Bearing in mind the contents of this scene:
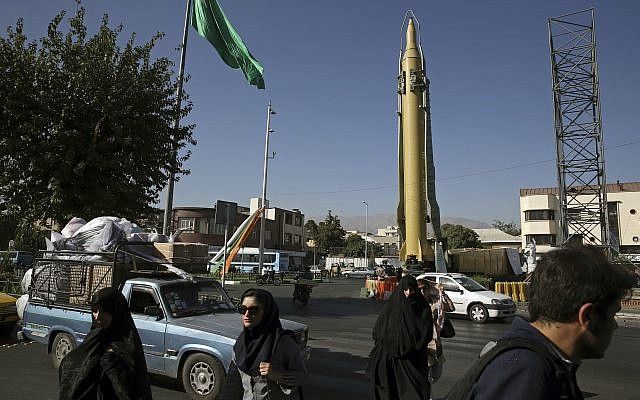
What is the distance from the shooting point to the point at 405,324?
4.52m

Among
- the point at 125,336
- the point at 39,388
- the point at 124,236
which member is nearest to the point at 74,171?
the point at 124,236

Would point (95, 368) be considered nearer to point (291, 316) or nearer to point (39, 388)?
point (39, 388)

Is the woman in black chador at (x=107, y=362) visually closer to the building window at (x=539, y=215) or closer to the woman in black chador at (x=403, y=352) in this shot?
the woman in black chador at (x=403, y=352)

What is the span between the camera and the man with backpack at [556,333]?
143 centimetres

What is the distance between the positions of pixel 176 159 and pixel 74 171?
369cm

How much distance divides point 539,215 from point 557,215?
2.39 meters

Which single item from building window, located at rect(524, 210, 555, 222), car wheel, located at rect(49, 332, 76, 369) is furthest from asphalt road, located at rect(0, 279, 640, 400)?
building window, located at rect(524, 210, 555, 222)

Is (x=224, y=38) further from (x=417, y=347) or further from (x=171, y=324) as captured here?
(x=417, y=347)

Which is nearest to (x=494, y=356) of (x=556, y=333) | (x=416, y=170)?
(x=556, y=333)

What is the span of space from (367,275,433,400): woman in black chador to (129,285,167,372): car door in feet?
11.7

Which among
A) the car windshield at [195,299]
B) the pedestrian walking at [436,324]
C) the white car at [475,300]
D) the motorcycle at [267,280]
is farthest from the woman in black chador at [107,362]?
the motorcycle at [267,280]

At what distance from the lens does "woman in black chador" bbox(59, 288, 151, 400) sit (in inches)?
121

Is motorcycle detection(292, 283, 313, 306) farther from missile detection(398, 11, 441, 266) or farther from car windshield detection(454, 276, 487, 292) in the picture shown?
missile detection(398, 11, 441, 266)

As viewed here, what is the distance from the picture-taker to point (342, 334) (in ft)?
41.5
